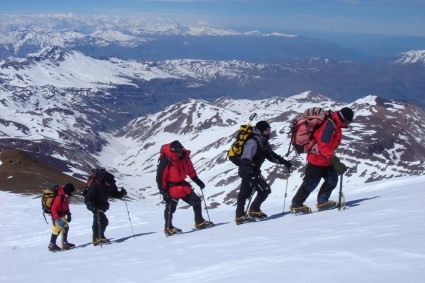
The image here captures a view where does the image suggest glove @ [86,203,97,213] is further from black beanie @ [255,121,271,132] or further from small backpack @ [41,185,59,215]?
black beanie @ [255,121,271,132]

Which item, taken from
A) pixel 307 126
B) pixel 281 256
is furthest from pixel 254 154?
pixel 281 256

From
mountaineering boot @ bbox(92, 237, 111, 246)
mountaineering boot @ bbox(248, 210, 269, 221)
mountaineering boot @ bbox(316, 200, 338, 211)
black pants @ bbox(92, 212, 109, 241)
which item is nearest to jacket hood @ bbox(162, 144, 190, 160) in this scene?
mountaineering boot @ bbox(248, 210, 269, 221)

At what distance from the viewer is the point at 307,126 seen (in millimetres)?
12914

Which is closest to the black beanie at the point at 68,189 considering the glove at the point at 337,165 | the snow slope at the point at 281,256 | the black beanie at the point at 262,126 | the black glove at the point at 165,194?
the snow slope at the point at 281,256

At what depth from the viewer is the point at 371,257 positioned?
6965 mm

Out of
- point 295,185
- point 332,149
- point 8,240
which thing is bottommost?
point 295,185

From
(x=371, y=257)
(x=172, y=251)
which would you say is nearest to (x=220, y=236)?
(x=172, y=251)

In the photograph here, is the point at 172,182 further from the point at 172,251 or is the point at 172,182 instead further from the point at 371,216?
the point at 371,216

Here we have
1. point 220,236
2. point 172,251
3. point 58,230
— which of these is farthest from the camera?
point 58,230

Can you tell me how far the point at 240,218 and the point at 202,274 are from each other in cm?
670

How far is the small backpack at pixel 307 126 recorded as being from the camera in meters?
12.8

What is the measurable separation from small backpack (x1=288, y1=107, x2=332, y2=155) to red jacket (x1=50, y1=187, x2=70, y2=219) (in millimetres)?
9675

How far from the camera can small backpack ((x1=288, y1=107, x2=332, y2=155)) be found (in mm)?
12812

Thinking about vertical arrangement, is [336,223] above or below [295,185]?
above
